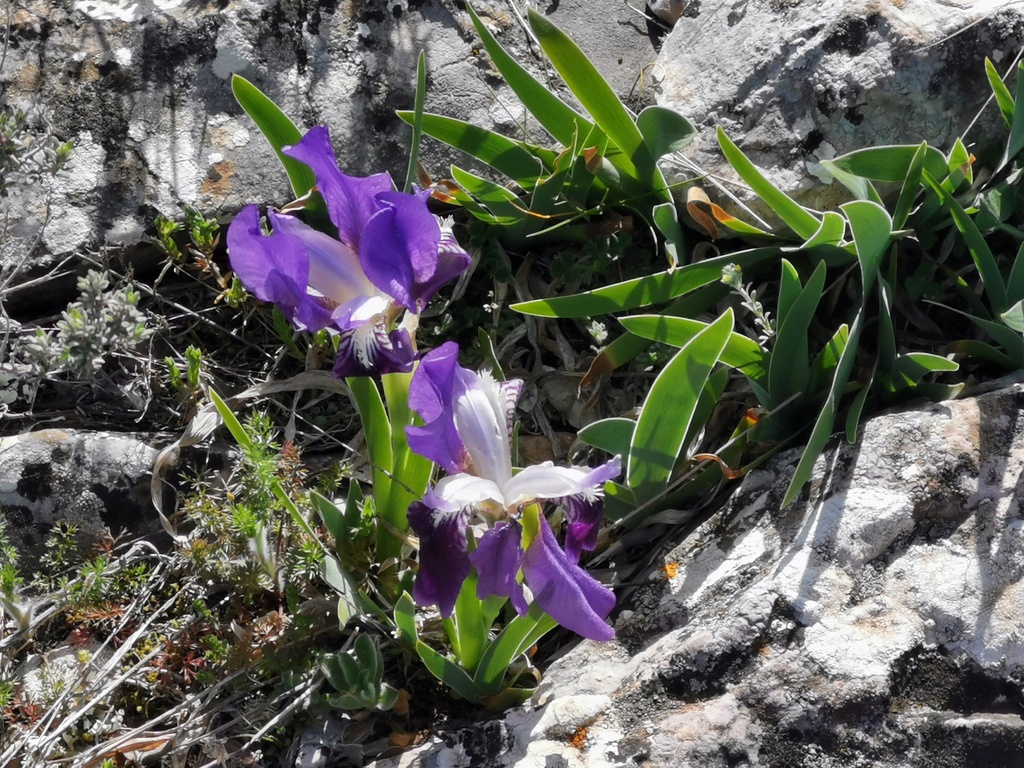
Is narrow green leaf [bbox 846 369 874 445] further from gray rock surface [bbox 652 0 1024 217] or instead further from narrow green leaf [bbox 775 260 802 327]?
gray rock surface [bbox 652 0 1024 217]

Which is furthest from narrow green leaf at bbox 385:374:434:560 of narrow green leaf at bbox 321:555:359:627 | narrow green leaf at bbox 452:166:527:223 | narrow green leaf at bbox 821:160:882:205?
narrow green leaf at bbox 821:160:882:205

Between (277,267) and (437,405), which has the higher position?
(277,267)

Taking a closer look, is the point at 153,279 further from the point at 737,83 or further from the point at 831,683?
the point at 831,683

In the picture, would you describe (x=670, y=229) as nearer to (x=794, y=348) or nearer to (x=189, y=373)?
(x=794, y=348)

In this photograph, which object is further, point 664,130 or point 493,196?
point 493,196

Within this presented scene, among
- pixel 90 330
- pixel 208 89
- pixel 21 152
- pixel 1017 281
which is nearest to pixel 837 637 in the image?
pixel 1017 281

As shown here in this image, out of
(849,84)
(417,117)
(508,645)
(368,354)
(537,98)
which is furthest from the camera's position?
(849,84)

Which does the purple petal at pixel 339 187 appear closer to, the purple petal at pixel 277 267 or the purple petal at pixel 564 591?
the purple petal at pixel 277 267
